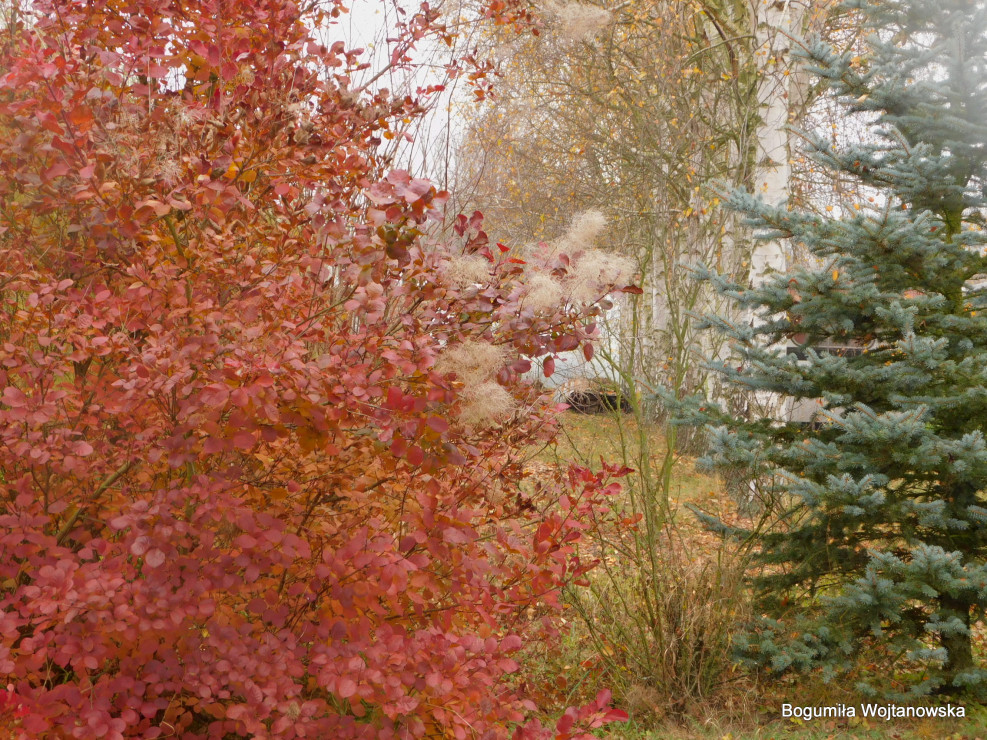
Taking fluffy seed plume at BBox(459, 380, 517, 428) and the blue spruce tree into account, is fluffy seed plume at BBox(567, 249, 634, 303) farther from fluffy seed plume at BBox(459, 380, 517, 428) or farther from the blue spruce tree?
the blue spruce tree

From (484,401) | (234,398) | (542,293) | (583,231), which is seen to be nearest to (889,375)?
(583,231)

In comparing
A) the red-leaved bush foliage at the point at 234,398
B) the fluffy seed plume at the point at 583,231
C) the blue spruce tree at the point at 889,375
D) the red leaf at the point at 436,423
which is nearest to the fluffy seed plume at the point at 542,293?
the red-leaved bush foliage at the point at 234,398

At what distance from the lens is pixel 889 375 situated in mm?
Result: 4055

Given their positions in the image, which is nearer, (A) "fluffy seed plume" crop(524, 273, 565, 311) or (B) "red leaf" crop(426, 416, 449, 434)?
(B) "red leaf" crop(426, 416, 449, 434)

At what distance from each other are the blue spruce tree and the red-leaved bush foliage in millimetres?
2057

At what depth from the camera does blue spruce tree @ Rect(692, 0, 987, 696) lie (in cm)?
393

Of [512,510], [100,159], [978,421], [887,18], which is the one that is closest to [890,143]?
[887,18]

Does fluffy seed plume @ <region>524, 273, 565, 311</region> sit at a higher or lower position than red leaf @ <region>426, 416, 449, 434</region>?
higher

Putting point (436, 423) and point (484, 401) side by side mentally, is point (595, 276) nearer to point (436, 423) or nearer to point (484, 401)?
point (484, 401)

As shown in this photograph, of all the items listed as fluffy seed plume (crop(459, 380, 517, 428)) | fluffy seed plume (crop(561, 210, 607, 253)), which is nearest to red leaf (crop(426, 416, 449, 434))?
fluffy seed plume (crop(459, 380, 517, 428))

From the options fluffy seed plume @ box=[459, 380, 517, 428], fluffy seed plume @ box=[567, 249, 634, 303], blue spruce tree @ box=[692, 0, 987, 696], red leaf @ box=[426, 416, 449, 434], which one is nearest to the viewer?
red leaf @ box=[426, 416, 449, 434]

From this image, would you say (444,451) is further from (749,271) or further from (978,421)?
(749,271)

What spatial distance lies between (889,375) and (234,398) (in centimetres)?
334

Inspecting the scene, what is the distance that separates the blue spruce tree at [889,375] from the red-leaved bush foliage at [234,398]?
2.06 m
